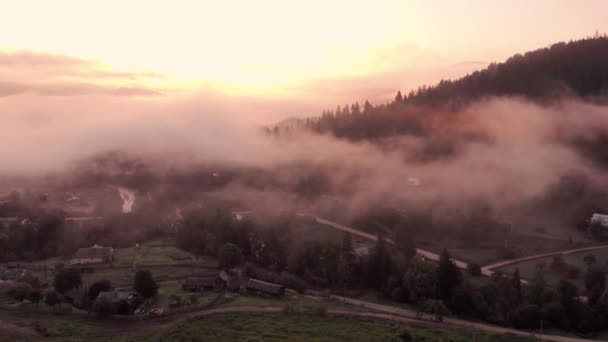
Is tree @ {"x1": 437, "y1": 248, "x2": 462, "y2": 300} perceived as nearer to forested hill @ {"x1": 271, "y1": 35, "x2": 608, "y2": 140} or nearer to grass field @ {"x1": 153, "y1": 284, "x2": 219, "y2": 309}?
grass field @ {"x1": 153, "y1": 284, "x2": 219, "y2": 309}

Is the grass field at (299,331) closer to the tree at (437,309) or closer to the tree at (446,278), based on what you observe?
the tree at (437,309)

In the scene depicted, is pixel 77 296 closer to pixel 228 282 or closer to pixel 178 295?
pixel 178 295

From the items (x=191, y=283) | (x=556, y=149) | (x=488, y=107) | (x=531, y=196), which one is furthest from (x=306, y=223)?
(x=488, y=107)

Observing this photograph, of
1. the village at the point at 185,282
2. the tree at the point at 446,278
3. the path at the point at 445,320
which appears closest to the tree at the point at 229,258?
the village at the point at 185,282

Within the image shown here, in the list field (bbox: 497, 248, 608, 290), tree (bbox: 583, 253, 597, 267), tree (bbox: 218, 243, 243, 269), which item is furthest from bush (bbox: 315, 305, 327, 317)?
tree (bbox: 583, 253, 597, 267)

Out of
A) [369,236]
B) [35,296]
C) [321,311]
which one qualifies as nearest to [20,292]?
[35,296]
